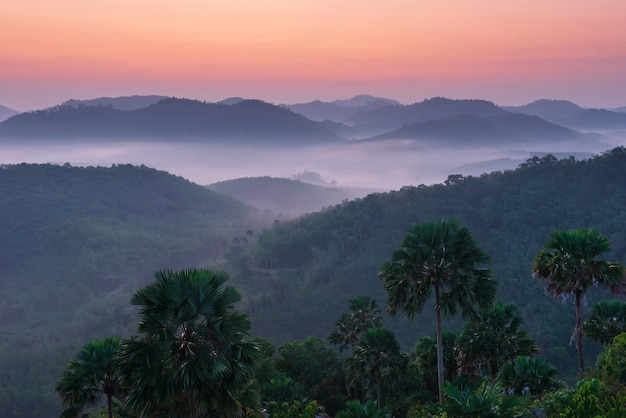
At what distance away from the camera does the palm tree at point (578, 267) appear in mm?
25406

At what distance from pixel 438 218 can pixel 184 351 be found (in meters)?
139

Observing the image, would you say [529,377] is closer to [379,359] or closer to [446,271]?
[446,271]

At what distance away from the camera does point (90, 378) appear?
2030cm

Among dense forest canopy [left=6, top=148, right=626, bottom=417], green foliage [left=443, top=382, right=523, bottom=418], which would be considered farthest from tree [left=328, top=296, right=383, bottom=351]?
dense forest canopy [left=6, top=148, right=626, bottom=417]

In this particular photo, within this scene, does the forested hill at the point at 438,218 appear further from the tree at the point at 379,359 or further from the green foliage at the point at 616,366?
the green foliage at the point at 616,366

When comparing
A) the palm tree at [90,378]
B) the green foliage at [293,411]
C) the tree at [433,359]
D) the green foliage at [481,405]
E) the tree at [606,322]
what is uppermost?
the green foliage at [481,405]

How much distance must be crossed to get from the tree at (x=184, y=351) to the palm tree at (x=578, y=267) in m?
17.4

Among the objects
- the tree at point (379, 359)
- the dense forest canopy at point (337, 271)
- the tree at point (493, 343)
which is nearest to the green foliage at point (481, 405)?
the tree at point (493, 343)

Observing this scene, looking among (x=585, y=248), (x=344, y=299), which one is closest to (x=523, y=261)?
(x=344, y=299)

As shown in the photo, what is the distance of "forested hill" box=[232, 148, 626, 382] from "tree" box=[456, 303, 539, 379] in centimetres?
6870

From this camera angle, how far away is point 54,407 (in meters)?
97.3

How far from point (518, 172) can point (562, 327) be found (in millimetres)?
80524

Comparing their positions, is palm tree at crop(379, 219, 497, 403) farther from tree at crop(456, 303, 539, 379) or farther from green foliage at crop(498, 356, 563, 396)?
tree at crop(456, 303, 539, 379)

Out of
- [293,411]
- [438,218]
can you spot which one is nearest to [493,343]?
[293,411]
